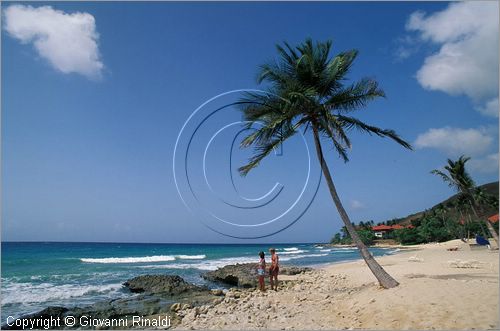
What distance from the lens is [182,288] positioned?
15.0m

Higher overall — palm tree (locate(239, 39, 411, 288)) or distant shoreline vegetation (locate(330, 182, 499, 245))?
palm tree (locate(239, 39, 411, 288))

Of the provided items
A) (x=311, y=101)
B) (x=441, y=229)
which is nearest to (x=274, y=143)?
(x=311, y=101)

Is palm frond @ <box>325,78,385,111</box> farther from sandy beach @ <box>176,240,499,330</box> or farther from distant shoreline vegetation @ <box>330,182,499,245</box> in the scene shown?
distant shoreline vegetation @ <box>330,182,499,245</box>

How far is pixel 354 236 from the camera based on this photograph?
34.2 ft

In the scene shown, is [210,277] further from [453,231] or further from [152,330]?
[453,231]

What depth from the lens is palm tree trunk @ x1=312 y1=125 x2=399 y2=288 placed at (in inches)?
388

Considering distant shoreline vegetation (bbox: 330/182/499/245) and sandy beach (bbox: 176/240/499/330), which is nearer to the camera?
sandy beach (bbox: 176/240/499/330)

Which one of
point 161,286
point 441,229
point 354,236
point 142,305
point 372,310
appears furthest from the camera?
point 441,229

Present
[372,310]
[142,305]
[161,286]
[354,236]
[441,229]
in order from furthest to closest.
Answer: [441,229] < [161,286] < [142,305] < [354,236] < [372,310]

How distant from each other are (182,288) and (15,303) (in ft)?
22.6

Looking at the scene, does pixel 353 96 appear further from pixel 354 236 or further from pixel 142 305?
pixel 142 305

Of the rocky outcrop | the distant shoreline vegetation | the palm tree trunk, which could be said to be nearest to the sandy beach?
the palm tree trunk

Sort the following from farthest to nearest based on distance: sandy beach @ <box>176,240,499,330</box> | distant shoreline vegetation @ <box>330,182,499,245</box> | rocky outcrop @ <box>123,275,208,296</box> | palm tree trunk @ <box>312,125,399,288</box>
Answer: distant shoreline vegetation @ <box>330,182,499,245</box>
rocky outcrop @ <box>123,275,208,296</box>
palm tree trunk @ <box>312,125,399,288</box>
sandy beach @ <box>176,240,499,330</box>

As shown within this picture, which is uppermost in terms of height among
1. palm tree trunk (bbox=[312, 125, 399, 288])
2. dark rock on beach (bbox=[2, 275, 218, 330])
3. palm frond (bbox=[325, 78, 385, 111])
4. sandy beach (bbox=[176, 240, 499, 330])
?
palm frond (bbox=[325, 78, 385, 111])
